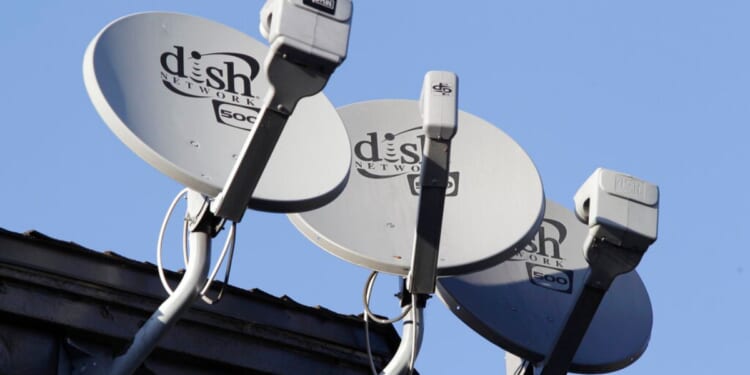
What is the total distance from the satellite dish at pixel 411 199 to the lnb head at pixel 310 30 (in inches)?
87.8

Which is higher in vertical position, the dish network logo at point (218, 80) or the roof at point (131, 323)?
the dish network logo at point (218, 80)

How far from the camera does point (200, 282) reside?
32.1 ft

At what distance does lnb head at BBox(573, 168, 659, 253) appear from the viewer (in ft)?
33.6

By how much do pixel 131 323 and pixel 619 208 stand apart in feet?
9.69

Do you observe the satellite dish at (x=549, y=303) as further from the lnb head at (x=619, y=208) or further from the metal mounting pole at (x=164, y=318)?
the metal mounting pole at (x=164, y=318)

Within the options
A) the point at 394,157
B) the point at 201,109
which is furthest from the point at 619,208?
the point at 201,109

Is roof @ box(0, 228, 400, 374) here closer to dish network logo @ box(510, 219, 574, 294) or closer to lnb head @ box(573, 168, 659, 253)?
dish network logo @ box(510, 219, 574, 294)

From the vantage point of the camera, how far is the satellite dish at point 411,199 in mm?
11117

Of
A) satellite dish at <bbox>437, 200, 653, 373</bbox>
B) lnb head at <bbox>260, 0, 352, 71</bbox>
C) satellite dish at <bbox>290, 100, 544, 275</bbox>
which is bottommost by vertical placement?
satellite dish at <bbox>437, 200, 653, 373</bbox>

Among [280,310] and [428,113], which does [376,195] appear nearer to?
[280,310]

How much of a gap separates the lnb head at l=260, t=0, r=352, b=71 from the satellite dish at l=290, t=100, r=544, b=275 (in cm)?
223

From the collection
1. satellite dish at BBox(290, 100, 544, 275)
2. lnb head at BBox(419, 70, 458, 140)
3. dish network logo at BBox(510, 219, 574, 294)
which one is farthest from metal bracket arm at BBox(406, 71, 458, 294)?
dish network logo at BBox(510, 219, 574, 294)

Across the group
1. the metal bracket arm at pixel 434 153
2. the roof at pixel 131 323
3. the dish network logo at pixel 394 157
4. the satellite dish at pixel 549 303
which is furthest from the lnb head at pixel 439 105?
the satellite dish at pixel 549 303

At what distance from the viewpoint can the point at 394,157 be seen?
12242mm
